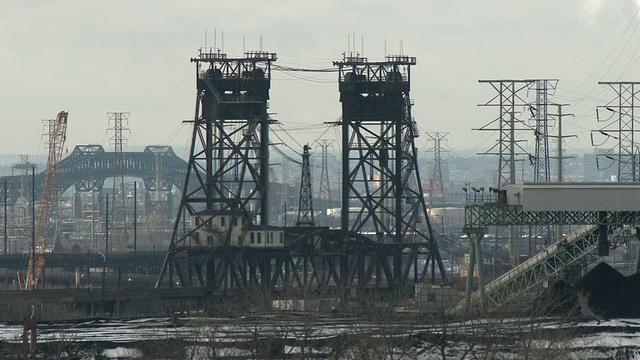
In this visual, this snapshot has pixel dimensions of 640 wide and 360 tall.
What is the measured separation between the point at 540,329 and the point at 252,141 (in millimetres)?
62748

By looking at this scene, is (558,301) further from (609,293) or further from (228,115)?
(228,115)

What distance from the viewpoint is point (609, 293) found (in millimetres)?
100875

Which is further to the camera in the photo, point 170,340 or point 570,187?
point 570,187

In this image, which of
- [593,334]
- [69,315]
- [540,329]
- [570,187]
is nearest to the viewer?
[540,329]

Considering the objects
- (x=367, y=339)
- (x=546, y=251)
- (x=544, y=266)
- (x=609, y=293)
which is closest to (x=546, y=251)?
(x=546, y=251)

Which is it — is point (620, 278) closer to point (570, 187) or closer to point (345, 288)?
point (570, 187)

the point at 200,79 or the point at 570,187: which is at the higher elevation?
the point at 200,79

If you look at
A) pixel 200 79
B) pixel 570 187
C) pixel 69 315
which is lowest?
pixel 69 315

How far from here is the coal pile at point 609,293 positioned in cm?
10006

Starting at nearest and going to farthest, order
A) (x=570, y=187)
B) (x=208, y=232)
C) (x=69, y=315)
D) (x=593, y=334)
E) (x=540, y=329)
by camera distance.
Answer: (x=540, y=329) → (x=593, y=334) → (x=570, y=187) → (x=69, y=315) → (x=208, y=232)

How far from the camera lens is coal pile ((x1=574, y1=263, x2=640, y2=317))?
10006 centimetres

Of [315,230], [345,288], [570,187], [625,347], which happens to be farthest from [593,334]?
[315,230]

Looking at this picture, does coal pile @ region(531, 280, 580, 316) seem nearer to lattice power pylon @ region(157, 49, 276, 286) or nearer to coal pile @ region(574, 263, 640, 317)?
coal pile @ region(574, 263, 640, 317)

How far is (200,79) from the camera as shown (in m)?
140
